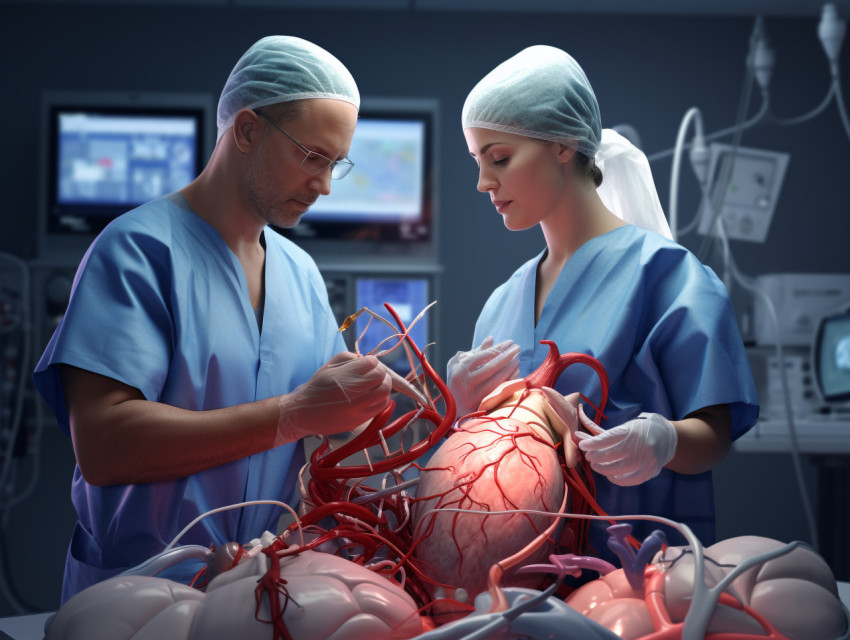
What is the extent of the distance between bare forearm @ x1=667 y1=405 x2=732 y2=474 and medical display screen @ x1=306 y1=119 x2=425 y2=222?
7.85 feet

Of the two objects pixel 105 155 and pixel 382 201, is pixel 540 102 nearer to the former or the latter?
pixel 382 201

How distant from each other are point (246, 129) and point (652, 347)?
709 mm

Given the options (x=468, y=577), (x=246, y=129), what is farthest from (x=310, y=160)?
(x=468, y=577)

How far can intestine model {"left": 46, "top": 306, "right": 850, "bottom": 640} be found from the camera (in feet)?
2.34

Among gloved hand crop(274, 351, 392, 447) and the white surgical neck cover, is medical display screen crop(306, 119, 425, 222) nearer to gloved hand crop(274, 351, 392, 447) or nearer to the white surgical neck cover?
the white surgical neck cover

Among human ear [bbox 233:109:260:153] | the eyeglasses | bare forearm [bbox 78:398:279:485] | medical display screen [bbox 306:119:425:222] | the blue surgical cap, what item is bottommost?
bare forearm [bbox 78:398:279:485]

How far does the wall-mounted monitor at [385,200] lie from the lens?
11.1 feet

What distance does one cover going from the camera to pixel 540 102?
1.31 meters

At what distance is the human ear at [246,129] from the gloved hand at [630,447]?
67cm

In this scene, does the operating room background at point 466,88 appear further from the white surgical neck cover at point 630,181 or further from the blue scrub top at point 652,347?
the blue scrub top at point 652,347

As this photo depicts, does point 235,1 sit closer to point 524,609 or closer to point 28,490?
point 28,490

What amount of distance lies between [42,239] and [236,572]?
112 inches

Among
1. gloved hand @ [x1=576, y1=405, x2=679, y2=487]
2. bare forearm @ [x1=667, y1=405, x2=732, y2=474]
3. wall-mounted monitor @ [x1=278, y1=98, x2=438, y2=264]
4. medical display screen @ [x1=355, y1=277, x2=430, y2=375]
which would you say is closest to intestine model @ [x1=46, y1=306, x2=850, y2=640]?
gloved hand @ [x1=576, y1=405, x2=679, y2=487]

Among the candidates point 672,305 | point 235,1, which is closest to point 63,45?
point 235,1
